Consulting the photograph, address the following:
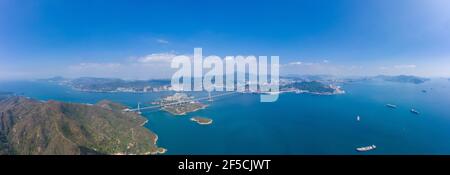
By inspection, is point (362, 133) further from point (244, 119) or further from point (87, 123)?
point (87, 123)

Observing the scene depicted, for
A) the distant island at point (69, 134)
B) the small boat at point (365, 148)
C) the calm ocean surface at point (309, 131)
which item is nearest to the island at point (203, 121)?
the calm ocean surface at point (309, 131)

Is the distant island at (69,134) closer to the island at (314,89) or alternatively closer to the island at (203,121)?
the island at (203,121)

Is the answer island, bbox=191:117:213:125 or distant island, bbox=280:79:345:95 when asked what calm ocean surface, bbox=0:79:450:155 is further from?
distant island, bbox=280:79:345:95

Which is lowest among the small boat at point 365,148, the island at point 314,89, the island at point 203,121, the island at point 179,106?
the small boat at point 365,148

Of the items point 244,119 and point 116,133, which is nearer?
point 116,133

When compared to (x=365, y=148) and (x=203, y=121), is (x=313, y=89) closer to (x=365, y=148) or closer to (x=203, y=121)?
(x=203, y=121)

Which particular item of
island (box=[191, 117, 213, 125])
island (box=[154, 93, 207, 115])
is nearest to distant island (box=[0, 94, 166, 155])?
island (box=[191, 117, 213, 125])
